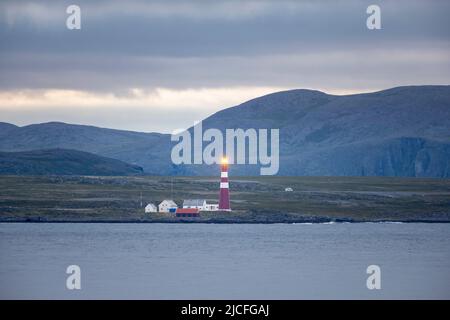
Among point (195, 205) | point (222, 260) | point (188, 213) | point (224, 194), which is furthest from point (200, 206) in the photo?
point (222, 260)

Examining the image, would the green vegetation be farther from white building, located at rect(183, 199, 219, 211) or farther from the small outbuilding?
white building, located at rect(183, 199, 219, 211)

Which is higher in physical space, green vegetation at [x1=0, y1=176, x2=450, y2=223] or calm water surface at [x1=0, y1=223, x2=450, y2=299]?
green vegetation at [x1=0, y1=176, x2=450, y2=223]

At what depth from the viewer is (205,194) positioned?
155 metres

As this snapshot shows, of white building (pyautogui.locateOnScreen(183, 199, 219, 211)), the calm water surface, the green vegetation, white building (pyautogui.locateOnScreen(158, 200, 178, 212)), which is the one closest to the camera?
the calm water surface

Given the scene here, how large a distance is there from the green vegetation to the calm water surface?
246cm

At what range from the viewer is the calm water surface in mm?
72625

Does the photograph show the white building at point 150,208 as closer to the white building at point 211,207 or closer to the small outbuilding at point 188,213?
the small outbuilding at point 188,213

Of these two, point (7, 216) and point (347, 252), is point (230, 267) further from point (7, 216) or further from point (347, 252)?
point (7, 216)

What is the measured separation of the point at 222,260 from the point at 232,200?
5369 cm

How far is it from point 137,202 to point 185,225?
36.7ft

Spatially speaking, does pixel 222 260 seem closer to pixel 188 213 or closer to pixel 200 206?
pixel 188 213

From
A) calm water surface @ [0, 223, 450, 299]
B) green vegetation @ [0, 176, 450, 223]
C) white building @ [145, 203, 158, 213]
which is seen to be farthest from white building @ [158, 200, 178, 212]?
calm water surface @ [0, 223, 450, 299]

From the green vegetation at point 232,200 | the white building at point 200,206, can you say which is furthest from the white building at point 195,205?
the green vegetation at point 232,200
